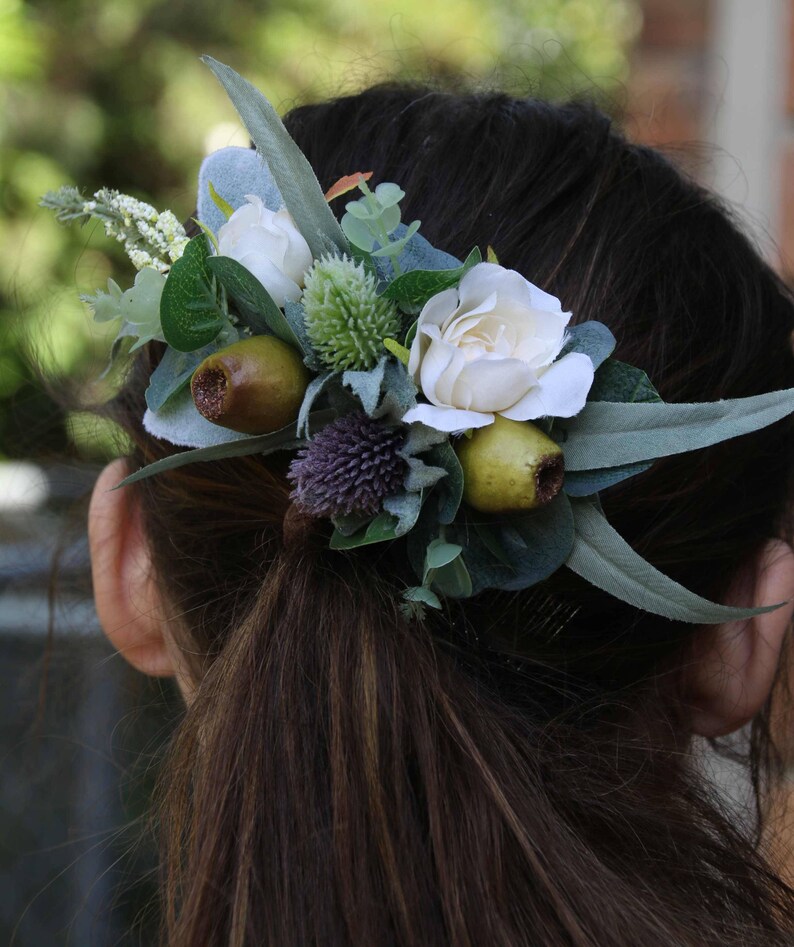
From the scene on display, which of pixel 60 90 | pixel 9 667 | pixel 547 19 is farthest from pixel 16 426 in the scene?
pixel 547 19

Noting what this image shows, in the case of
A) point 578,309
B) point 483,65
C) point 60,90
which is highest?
point 578,309

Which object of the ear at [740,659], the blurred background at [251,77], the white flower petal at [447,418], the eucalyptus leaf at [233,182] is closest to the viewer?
the white flower petal at [447,418]

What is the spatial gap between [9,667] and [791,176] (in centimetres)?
163

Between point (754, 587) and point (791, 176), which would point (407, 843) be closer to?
point (754, 587)

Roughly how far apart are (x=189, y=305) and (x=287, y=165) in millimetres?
104

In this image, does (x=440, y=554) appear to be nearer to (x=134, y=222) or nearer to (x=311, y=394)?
(x=311, y=394)

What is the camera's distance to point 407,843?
59 centimetres

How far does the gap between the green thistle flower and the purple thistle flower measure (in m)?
0.04

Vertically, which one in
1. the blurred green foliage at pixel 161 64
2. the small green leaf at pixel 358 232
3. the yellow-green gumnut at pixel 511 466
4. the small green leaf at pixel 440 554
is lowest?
the blurred green foliage at pixel 161 64

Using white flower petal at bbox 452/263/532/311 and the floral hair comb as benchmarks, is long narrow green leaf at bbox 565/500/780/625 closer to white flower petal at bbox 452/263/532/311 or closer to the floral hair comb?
the floral hair comb

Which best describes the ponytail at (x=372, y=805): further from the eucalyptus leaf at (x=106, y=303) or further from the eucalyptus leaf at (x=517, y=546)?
the eucalyptus leaf at (x=106, y=303)

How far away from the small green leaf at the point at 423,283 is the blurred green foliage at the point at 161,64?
58.2 inches

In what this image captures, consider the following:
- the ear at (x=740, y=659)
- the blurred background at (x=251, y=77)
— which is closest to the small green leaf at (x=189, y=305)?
the ear at (x=740, y=659)

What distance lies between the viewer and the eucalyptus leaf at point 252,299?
59 centimetres
